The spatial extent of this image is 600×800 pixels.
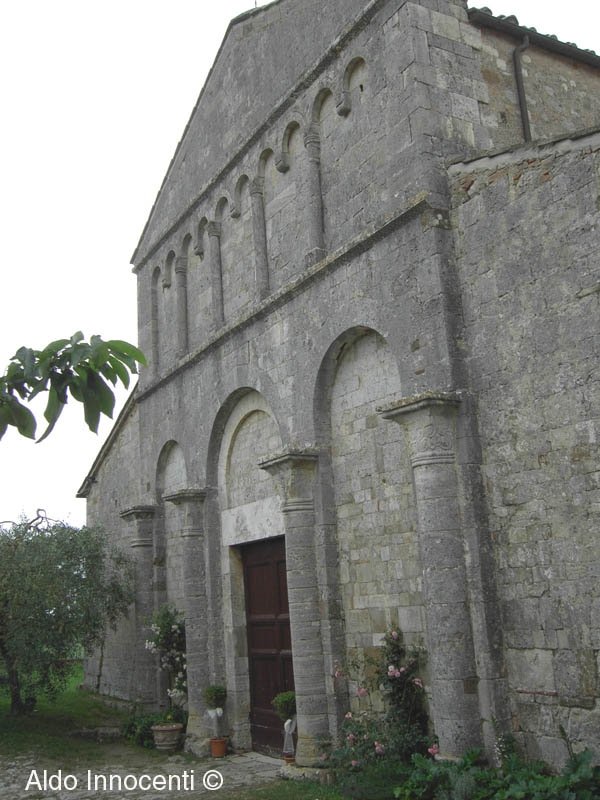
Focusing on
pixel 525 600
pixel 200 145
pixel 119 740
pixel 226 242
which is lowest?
pixel 119 740

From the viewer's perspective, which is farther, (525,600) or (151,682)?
(151,682)

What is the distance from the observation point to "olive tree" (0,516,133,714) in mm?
13352

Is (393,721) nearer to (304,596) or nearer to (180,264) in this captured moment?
(304,596)

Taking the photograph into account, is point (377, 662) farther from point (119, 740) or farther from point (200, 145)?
point (200, 145)

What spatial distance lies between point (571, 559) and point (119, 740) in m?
9.40

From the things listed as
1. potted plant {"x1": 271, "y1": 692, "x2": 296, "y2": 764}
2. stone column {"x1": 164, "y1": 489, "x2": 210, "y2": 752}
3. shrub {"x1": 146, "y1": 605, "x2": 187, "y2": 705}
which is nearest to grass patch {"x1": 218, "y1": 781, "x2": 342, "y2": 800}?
potted plant {"x1": 271, "y1": 692, "x2": 296, "y2": 764}

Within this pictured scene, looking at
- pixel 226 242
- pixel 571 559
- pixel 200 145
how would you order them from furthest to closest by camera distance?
pixel 200 145, pixel 226 242, pixel 571 559

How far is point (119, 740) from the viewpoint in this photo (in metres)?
13.3

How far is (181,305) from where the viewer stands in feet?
47.9

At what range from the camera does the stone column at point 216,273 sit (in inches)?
518

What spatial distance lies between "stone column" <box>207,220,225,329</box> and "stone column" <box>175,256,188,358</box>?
130cm

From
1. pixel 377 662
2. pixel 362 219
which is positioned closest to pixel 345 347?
pixel 362 219

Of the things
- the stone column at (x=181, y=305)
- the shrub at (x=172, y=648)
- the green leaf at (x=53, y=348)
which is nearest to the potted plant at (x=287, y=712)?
the shrub at (x=172, y=648)

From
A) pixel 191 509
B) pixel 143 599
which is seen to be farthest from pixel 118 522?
pixel 191 509
